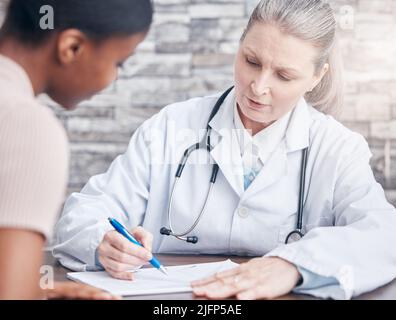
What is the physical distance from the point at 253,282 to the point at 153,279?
0.48 feet

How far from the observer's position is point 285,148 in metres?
1.26

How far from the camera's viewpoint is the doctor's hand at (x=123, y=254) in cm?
97

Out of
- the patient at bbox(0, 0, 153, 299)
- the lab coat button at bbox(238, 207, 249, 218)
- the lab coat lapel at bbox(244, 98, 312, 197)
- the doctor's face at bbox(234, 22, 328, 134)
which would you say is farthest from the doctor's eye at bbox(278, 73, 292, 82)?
the patient at bbox(0, 0, 153, 299)

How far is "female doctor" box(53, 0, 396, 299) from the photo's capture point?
1167 mm

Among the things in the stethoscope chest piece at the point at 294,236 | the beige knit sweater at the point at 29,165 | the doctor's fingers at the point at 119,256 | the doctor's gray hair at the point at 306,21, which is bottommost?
the doctor's fingers at the point at 119,256

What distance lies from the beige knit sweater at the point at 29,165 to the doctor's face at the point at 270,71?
0.63 meters

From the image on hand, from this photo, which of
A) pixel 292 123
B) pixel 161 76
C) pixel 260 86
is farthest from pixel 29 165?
pixel 161 76

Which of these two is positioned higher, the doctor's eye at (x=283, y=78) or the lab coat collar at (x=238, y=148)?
the doctor's eye at (x=283, y=78)

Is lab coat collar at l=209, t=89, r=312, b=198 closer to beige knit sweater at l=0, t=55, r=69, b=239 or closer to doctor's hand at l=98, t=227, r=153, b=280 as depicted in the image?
doctor's hand at l=98, t=227, r=153, b=280

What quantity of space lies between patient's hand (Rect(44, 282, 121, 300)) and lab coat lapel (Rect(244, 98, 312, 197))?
44 cm

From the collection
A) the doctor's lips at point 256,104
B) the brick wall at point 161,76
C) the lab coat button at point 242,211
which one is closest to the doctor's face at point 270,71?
the doctor's lips at point 256,104

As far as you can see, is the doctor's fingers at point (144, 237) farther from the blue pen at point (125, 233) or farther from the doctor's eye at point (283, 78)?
the doctor's eye at point (283, 78)

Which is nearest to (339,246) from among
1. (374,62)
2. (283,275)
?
(283,275)

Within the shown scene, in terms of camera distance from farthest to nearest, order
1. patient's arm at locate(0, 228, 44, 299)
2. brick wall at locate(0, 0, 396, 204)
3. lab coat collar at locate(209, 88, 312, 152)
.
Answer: brick wall at locate(0, 0, 396, 204) < lab coat collar at locate(209, 88, 312, 152) < patient's arm at locate(0, 228, 44, 299)
